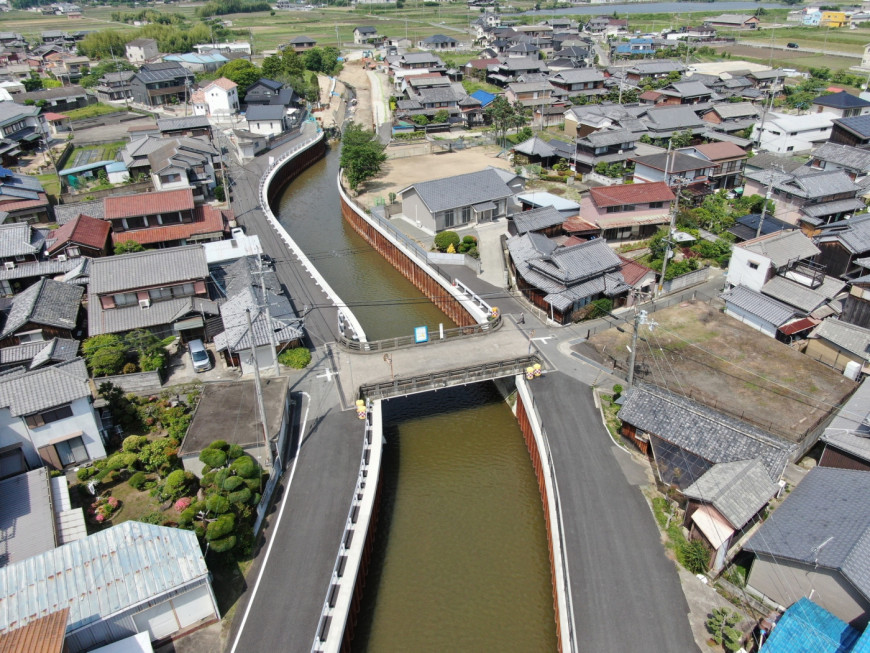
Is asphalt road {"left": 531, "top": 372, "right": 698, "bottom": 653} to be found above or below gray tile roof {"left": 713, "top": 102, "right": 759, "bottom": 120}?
below

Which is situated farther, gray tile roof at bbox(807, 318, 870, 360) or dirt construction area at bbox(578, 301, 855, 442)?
gray tile roof at bbox(807, 318, 870, 360)

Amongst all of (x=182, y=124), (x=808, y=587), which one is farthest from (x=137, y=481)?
(x=182, y=124)

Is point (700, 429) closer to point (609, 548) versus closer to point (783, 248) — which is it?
point (609, 548)

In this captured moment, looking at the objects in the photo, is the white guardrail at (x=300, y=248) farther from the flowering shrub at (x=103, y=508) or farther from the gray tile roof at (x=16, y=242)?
the gray tile roof at (x=16, y=242)

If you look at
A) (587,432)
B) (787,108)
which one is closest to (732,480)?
(587,432)

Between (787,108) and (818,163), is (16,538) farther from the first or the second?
(787,108)

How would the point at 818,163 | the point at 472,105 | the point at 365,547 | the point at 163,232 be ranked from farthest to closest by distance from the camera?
the point at 472,105 → the point at 818,163 → the point at 163,232 → the point at 365,547

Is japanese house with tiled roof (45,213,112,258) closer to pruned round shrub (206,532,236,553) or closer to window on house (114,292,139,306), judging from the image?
window on house (114,292,139,306)

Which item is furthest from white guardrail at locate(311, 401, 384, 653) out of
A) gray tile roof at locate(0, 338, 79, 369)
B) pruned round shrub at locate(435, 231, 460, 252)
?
pruned round shrub at locate(435, 231, 460, 252)
